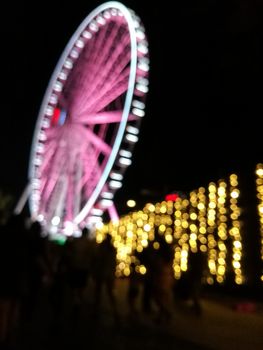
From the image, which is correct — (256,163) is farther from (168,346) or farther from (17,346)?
(17,346)

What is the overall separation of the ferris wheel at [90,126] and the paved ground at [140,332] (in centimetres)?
407

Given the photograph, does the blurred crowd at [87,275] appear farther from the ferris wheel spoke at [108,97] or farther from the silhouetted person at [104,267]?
the ferris wheel spoke at [108,97]

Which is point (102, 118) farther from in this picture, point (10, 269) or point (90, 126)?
point (10, 269)

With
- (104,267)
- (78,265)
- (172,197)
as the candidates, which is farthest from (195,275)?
(172,197)

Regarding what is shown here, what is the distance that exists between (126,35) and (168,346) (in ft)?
31.2

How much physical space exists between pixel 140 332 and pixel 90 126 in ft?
25.7

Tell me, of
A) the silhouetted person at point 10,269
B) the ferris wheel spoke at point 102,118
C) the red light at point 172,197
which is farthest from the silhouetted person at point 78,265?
the red light at point 172,197

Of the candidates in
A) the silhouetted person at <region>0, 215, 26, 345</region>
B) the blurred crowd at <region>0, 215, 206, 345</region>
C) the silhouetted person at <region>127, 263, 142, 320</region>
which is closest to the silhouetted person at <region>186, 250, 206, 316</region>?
the blurred crowd at <region>0, 215, 206, 345</region>

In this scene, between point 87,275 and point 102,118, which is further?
point 102,118

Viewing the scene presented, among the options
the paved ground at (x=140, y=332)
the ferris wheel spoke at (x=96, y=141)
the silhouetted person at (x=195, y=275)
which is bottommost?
the paved ground at (x=140, y=332)

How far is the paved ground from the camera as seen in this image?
210 inches

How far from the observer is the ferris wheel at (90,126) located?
11711 millimetres

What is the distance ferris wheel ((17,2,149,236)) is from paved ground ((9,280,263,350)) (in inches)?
160

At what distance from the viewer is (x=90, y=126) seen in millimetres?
13352
